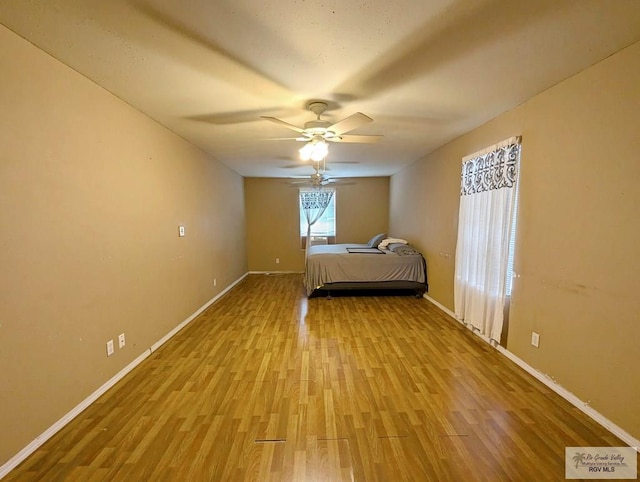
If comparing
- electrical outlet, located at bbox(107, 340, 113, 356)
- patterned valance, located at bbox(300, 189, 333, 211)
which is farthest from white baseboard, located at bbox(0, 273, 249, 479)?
patterned valance, located at bbox(300, 189, 333, 211)

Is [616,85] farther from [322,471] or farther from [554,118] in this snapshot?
[322,471]

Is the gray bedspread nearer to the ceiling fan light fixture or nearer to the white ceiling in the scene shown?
the ceiling fan light fixture

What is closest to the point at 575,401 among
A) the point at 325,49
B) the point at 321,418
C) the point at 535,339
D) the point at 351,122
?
the point at 535,339

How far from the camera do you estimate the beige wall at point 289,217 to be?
260 inches

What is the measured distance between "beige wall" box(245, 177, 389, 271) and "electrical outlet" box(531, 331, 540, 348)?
471 cm

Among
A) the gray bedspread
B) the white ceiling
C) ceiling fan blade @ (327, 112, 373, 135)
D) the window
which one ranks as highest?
the white ceiling

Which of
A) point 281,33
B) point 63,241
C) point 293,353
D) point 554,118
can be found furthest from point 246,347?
point 554,118

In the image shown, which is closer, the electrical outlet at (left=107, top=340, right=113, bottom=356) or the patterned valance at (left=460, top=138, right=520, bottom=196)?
the electrical outlet at (left=107, top=340, right=113, bottom=356)

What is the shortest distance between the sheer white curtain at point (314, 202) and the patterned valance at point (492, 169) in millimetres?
3726

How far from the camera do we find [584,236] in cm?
186

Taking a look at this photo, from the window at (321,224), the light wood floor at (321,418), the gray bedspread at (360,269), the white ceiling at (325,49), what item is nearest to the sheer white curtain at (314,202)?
the window at (321,224)

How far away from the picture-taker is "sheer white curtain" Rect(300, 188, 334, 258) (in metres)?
6.65

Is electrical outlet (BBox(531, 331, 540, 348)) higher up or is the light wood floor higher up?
electrical outlet (BBox(531, 331, 540, 348))

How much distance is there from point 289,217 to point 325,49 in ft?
16.9
